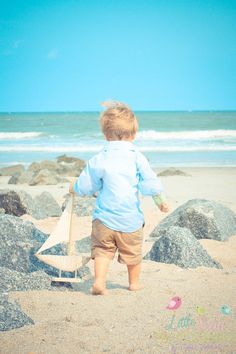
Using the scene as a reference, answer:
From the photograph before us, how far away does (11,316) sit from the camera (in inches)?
135

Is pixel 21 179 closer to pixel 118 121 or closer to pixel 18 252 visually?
pixel 18 252

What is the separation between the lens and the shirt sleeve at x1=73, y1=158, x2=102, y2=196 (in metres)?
4.28

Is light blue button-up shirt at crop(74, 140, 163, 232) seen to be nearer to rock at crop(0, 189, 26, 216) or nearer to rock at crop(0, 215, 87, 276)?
rock at crop(0, 215, 87, 276)

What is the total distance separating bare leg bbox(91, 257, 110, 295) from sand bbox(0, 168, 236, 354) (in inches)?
2.6

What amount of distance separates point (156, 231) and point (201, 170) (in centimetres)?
883

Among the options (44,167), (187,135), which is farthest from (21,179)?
(187,135)

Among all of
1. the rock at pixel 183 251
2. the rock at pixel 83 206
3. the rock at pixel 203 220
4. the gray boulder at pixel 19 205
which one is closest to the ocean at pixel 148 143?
the rock at pixel 83 206

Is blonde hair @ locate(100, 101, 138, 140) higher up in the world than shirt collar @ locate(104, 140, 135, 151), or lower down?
higher up

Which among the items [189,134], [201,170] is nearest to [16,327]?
[201,170]

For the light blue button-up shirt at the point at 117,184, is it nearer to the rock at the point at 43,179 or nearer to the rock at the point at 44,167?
the rock at the point at 43,179

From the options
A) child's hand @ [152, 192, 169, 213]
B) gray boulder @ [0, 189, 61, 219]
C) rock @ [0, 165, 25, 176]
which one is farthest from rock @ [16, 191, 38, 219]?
rock @ [0, 165, 25, 176]

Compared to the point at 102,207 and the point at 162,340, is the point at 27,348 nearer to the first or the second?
the point at 162,340

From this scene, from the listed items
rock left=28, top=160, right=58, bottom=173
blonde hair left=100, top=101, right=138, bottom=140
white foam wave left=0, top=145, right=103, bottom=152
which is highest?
blonde hair left=100, top=101, right=138, bottom=140

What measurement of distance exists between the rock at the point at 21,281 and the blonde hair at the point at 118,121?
3.92 ft
